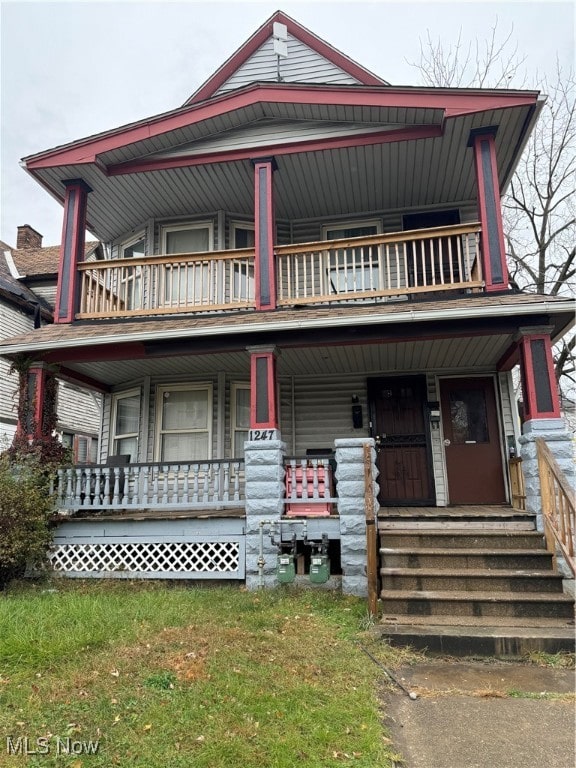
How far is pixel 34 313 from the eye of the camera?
14.4 m

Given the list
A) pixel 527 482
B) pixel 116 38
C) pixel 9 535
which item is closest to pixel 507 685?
pixel 527 482

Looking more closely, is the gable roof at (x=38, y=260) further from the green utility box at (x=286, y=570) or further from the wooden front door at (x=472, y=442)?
the green utility box at (x=286, y=570)

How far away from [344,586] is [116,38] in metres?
13.0

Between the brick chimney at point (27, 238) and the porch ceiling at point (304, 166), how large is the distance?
1057 cm

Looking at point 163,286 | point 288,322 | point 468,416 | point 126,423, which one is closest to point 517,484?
point 468,416

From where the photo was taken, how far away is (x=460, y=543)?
5.55m

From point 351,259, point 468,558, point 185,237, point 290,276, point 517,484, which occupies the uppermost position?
point 185,237

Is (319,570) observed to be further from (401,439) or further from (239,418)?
(239,418)

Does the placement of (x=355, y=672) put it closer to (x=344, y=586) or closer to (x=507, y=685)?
(x=507, y=685)

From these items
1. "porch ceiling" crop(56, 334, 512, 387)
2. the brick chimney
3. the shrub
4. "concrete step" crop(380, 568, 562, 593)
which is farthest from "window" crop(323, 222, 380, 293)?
the brick chimney

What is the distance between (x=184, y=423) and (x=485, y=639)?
5.85 metres

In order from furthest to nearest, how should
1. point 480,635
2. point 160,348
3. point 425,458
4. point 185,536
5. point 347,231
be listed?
point 347,231, point 425,458, point 160,348, point 185,536, point 480,635

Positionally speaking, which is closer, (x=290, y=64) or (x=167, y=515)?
(x=167, y=515)

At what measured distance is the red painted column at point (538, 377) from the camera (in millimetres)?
5926
